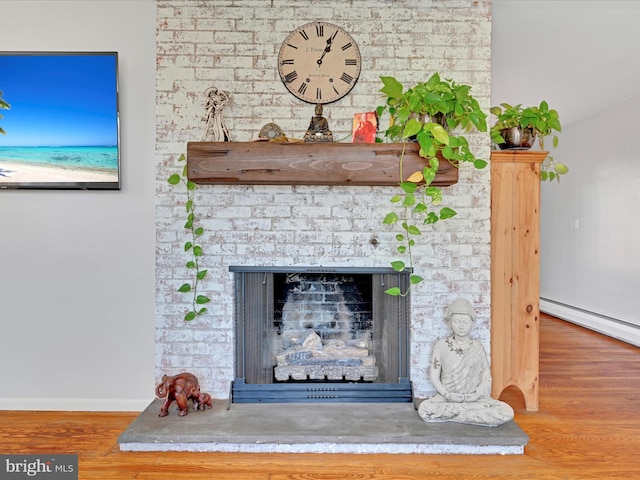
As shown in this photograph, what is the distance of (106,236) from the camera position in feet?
7.50

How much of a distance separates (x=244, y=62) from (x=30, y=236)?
1.47m

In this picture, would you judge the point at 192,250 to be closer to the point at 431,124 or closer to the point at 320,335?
the point at 320,335

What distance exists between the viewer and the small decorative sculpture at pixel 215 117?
2.13 meters

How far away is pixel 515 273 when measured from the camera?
2.32 meters

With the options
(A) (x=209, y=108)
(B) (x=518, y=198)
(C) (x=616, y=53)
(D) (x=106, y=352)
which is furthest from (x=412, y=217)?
(C) (x=616, y=53)

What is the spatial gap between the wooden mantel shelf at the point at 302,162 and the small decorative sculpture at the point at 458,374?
688mm

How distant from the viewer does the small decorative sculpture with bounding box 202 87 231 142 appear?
213 cm

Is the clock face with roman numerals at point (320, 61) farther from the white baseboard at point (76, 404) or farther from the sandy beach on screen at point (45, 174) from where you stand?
the white baseboard at point (76, 404)

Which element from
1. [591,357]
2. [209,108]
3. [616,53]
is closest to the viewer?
[209,108]

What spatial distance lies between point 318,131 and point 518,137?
1.09 meters

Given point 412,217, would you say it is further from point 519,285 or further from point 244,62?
point 244,62

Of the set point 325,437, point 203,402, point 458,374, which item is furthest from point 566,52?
point 203,402

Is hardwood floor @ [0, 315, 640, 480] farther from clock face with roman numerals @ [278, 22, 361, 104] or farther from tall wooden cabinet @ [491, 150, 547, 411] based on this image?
clock face with roman numerals @ [278, 22, 361, 104]

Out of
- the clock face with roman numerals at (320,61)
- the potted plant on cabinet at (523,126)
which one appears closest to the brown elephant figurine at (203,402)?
the clock face with roman numerals at (320,61)
